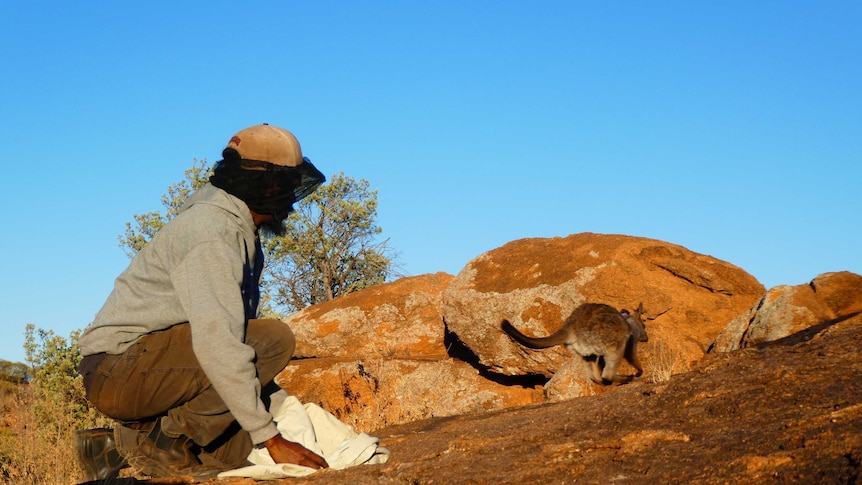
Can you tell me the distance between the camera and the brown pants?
4297 mm

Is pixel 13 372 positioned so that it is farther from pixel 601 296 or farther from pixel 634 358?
pixel 634 358

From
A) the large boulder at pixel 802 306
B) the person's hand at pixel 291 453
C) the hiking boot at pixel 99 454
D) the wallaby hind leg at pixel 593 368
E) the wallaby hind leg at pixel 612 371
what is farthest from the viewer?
the wallaby hind leg at pixel 593 368

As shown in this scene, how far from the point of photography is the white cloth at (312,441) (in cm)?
424

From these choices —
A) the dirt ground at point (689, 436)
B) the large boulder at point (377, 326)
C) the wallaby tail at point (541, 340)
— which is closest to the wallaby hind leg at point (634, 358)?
the wallaby tail at point (541, 340)

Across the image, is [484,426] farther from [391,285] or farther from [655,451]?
[391,285]

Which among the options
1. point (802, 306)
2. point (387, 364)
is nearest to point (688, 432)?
point (802, 306)

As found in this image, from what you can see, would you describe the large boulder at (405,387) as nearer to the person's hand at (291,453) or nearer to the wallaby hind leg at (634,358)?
the wallaby hind leg at (634,358)

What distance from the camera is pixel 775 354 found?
5727mm

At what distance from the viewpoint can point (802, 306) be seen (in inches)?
364

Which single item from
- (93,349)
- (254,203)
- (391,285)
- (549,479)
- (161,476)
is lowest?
(549,479)

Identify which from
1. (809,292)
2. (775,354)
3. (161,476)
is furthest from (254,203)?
(809,292)

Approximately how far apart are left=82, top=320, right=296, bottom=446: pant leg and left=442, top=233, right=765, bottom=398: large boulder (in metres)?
7.63

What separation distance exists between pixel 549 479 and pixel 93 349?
2398 millimetres

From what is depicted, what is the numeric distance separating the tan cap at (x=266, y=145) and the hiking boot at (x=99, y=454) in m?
1.66
